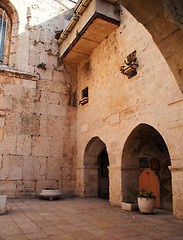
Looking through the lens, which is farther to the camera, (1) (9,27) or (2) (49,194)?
(1) (9,27)

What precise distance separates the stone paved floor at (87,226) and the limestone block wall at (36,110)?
282 cm

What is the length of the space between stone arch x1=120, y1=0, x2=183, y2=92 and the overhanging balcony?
16.1ft

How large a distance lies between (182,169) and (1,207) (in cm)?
371


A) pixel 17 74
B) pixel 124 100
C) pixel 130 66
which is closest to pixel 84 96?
pixel 17 74

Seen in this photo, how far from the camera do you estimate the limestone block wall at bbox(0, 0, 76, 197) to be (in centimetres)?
793

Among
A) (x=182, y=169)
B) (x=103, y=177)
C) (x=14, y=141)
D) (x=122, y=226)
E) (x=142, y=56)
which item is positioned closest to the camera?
(x=122, y=226)

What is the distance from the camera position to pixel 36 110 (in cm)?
855

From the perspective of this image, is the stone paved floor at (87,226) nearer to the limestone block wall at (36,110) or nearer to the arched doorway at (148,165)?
the arched doorway at (148,165)

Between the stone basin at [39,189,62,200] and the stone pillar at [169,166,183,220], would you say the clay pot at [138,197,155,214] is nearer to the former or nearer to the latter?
the stone pillar at [169,166,183,220]

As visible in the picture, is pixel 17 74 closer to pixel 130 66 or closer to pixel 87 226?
pixel 130 66

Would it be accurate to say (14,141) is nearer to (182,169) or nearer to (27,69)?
(27,69)

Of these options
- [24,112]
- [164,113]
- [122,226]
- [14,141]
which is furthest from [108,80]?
[122,226]

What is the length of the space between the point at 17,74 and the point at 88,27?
3.05 meters

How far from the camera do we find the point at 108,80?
727cm
